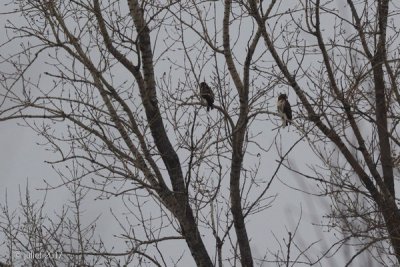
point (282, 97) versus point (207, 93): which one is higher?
point (282, 97)

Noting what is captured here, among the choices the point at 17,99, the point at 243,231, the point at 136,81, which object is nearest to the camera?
the point at 17,99

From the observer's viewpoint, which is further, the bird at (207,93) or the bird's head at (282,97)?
the bird's head at (282,97)

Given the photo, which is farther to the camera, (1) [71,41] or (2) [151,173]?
(2) [151,173]

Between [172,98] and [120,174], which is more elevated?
[172,98]

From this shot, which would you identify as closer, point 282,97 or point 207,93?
point 207,93

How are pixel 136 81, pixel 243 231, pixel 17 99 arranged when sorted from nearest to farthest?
pixel 17 99
pixel 136 81
pixel 243 231

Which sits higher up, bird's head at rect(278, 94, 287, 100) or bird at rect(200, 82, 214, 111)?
bird's head at rect(278, 94, 287, 100)

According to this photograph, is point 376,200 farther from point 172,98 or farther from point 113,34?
point 113,34

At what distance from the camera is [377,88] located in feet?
21.6

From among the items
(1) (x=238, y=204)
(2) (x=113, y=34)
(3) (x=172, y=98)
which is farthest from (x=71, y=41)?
(1) (x=238, y=204)

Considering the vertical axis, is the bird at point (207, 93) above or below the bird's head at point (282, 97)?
below

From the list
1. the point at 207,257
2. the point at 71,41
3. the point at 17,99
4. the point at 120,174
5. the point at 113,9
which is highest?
the point at 113,9

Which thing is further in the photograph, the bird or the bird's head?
the bird's head

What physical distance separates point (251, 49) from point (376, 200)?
209cm
